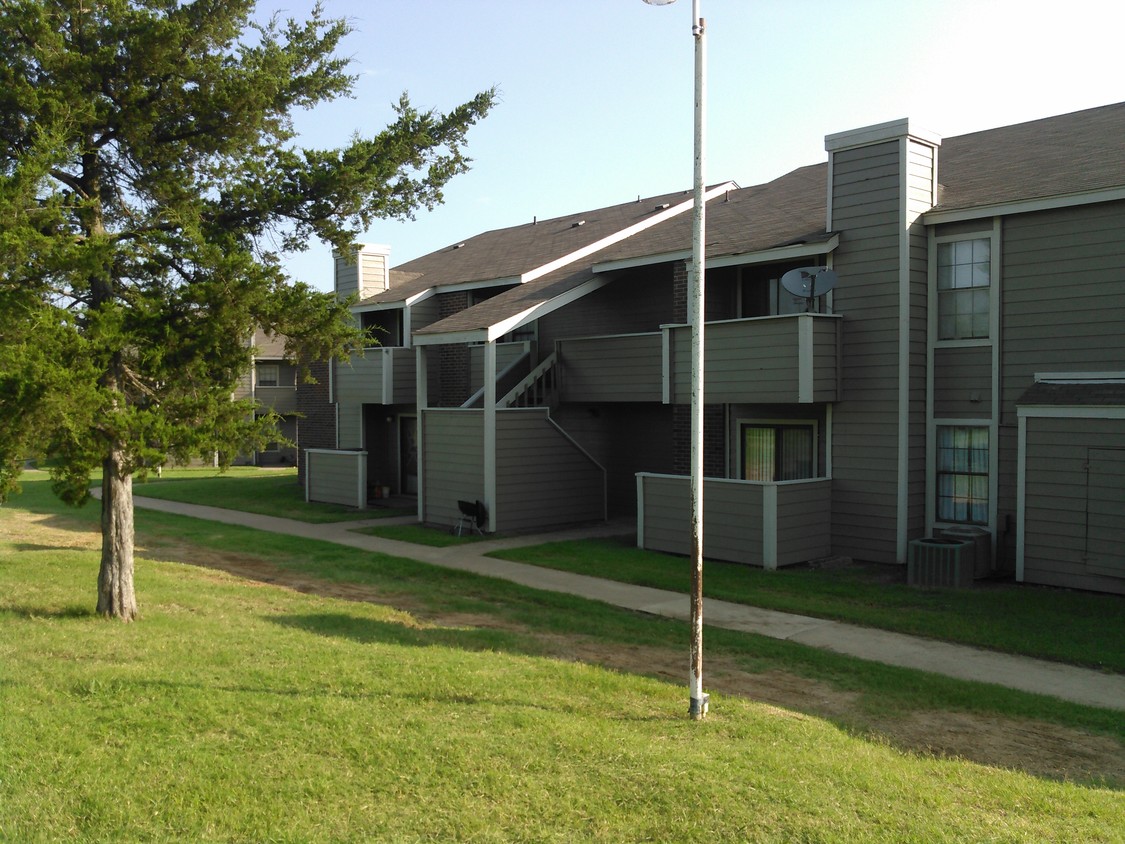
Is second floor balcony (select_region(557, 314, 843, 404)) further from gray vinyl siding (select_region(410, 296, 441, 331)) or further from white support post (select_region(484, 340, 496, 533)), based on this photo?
gray vinyl siding (select_region(410, 296, 441, 331))

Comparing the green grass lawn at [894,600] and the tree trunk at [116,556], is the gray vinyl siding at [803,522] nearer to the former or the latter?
the green grass lawn at [894,600]

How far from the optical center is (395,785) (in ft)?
18.8

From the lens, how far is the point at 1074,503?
41.7ft

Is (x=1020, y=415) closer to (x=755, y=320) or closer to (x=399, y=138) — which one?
(x=755, y=320)

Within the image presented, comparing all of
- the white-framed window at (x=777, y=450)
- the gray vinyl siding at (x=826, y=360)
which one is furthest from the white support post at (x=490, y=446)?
the gray vinyl siding at (x=826, y=360)

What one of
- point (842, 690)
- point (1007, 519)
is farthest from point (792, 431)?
point (842, 690)

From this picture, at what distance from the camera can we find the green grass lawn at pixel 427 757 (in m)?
5.27

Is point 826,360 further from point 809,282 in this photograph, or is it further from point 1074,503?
point 1074,503

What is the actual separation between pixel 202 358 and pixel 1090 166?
12.2 metres

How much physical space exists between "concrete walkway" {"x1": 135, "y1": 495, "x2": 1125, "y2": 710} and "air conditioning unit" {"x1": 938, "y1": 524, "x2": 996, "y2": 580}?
11.2ft

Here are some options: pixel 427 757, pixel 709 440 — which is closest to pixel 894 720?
pixel 427 757

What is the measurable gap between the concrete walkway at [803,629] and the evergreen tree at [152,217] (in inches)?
193

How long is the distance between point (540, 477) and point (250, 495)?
1054cm

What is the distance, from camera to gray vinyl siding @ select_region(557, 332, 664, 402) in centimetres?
1827
